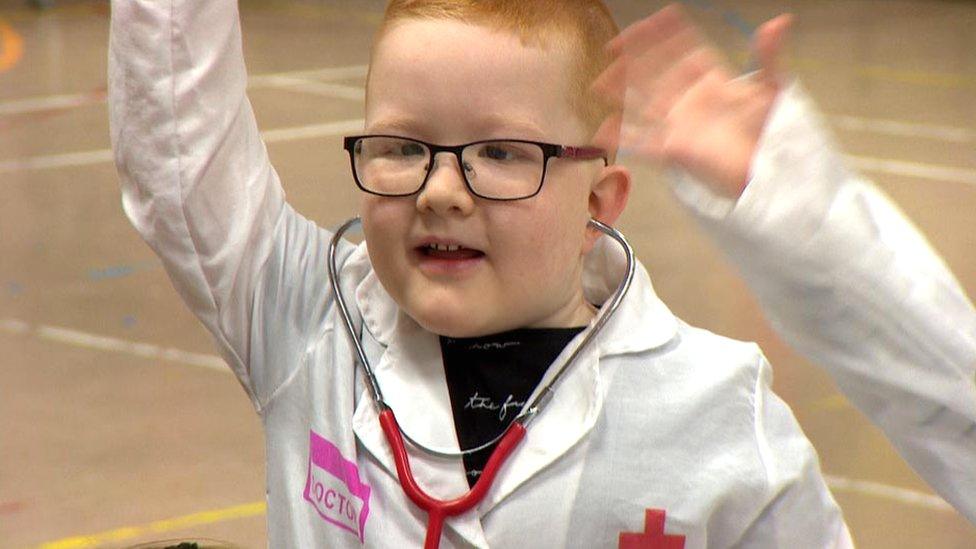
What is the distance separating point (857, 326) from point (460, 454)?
447 millimetres

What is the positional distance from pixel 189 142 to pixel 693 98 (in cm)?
55

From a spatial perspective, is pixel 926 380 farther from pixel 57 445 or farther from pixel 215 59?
pixel 57 445

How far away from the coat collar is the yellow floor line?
67.1 inches

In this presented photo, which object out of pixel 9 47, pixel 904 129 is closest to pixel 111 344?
pixel 904 129

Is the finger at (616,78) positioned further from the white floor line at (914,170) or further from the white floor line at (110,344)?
the white floor line at (914,170)

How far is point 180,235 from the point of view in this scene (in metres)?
1.51

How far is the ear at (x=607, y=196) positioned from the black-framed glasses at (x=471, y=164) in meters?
0.08

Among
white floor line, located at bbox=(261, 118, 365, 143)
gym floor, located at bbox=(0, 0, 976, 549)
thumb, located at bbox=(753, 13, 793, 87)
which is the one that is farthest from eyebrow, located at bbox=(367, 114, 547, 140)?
white floor line, located at bbox=(261, 118, 365, 143)

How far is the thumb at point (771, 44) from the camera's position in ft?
3.69

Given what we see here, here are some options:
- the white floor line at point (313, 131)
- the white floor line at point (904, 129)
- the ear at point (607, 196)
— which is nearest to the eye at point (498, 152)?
the ear at point (607, 196)

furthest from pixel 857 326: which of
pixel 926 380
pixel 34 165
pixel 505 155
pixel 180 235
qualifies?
pixel 34 165

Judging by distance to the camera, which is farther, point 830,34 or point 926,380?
point 830,34

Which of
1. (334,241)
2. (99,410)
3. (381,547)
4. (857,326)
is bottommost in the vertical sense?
(99,410)

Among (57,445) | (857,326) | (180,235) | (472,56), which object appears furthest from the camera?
(57,445)
